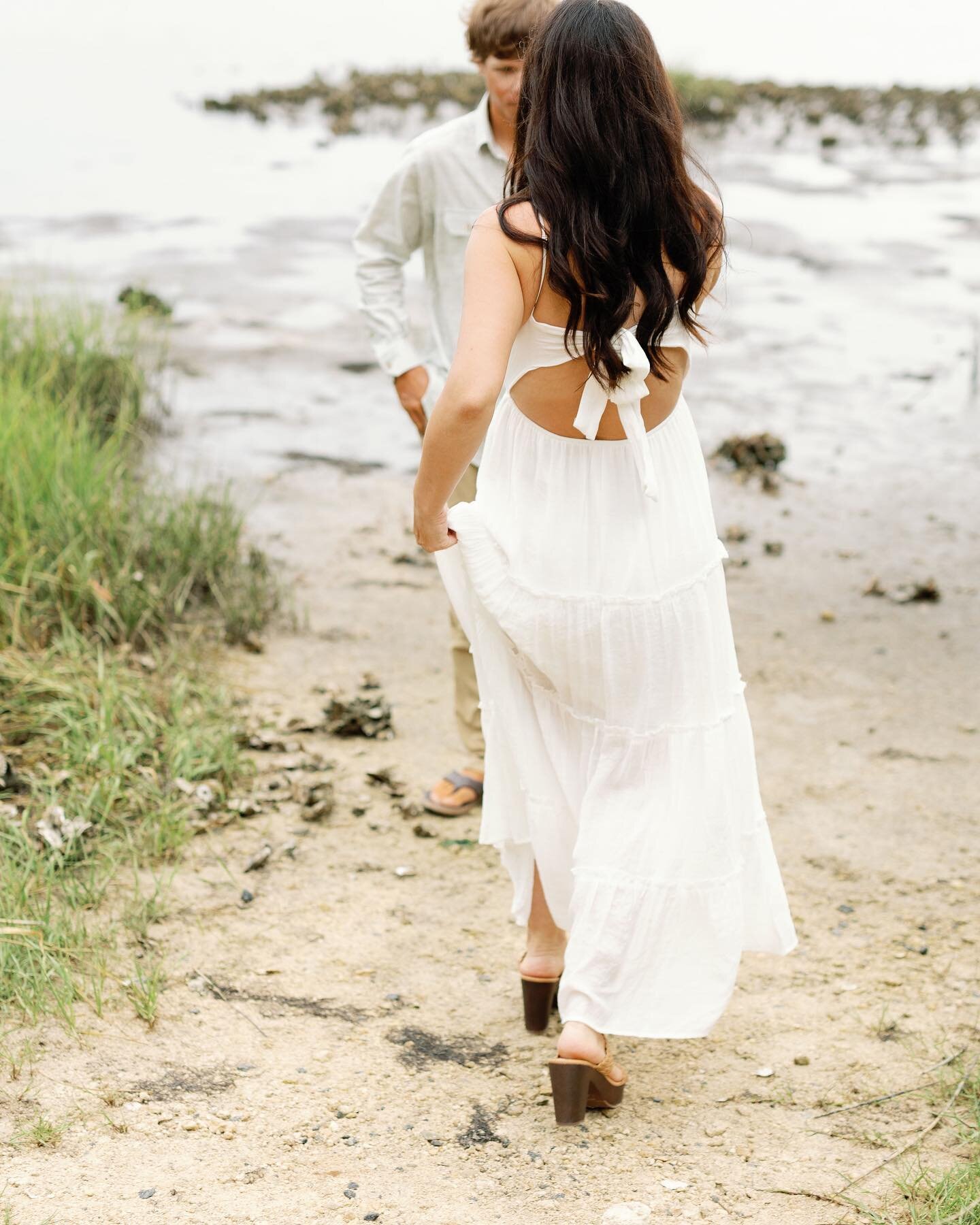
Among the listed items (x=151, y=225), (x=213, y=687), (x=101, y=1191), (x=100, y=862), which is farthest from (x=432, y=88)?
(x=101, y=1191)

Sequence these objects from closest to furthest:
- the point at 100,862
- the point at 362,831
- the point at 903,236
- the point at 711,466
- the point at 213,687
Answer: the point at 100,862
the point at 362,831
the point at 213,687
the point at 711,466
the point at 903,236

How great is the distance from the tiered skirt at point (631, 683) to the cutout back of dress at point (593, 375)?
0.20 ft

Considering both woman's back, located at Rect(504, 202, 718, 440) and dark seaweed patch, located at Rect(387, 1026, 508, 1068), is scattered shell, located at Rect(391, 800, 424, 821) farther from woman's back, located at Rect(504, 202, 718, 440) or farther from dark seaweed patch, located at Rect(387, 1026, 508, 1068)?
woman's back, located at Rect(504, 202, 718, 440)

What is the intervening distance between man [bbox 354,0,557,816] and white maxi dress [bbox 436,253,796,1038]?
1.21 meters

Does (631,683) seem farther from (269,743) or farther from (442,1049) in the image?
(269,743)

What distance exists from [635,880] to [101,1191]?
109 centimetres

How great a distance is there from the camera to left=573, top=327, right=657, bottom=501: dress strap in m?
2.36

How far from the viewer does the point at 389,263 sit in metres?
3.96

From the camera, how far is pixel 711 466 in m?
7.23

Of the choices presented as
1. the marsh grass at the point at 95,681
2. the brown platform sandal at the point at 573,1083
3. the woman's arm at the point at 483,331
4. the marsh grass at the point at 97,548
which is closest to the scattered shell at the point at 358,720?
the marsh grass at the point at 95,681

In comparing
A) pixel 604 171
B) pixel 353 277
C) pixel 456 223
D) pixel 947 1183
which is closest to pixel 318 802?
pixel 456 223

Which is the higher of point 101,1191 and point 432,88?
point 432,88

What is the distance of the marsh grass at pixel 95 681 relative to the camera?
10.4 feet

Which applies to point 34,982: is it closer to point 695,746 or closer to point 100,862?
point 100,862
